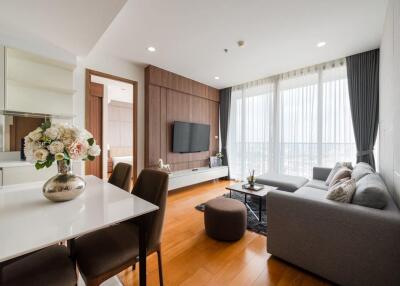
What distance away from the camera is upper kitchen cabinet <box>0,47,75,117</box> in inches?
85.7

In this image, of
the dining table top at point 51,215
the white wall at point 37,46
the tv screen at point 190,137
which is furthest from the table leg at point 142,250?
the tv screen at point 190,137

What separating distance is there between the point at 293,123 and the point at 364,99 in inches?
47.6

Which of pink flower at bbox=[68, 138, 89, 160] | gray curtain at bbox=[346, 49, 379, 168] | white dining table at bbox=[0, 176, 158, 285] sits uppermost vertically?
gray curtain at bbox=[346, 49, 379, 168]

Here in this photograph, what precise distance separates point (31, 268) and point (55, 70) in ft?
8.92

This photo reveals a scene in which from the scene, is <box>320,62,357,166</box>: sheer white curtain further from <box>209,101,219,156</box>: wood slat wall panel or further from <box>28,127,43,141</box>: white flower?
<box>28,127,43,141</box>: white flower

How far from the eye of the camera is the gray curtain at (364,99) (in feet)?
9.50

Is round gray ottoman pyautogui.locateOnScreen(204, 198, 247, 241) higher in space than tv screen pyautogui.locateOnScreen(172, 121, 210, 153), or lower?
lower

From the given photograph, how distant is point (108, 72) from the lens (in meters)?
3.13

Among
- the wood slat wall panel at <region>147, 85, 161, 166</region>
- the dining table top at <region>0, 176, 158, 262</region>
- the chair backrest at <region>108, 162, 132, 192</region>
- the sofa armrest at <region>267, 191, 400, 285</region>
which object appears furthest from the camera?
the wood slat wall panel at <region>147, 85, 161, 166</region>

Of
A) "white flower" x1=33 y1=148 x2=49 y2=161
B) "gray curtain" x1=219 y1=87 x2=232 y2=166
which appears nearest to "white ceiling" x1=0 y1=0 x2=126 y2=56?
"white flower" x1=33 y1=148 x2=49 y2=161

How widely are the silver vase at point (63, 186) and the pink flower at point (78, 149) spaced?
A: 123 millimetres

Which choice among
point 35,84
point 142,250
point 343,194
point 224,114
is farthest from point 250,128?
point 35,84

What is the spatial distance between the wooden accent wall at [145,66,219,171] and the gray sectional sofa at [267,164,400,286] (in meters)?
2.70

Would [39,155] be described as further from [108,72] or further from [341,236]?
[108,72]
